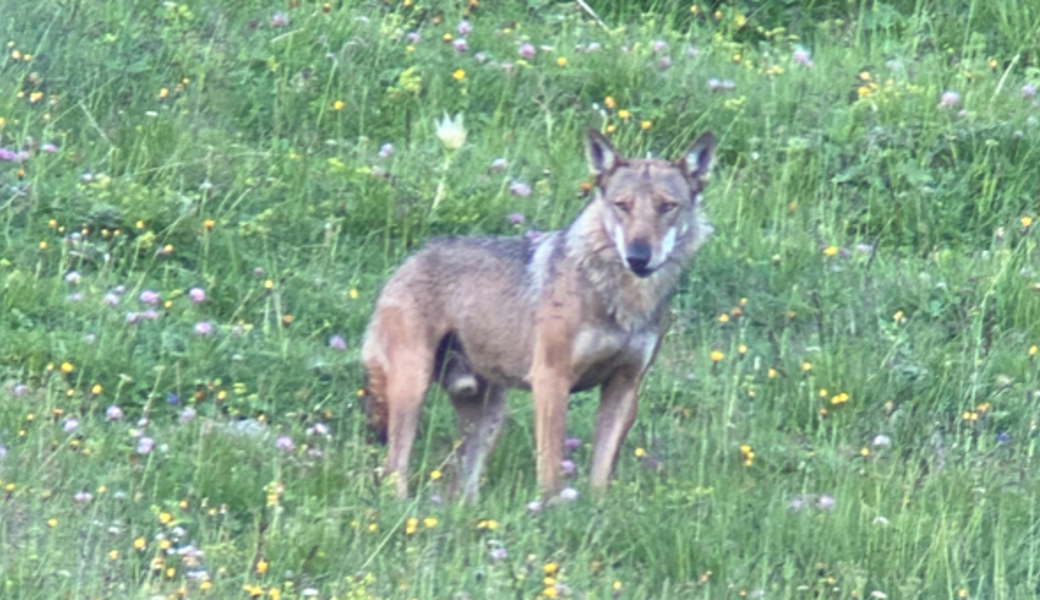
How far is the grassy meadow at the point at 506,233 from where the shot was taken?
6402 mm

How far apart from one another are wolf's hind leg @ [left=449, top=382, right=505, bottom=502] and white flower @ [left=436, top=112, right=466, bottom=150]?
1.93 metres

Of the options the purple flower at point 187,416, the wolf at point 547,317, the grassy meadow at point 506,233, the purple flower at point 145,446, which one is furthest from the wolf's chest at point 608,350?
the purple flower at point 145,446

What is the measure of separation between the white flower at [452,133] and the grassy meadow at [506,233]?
0.09ft

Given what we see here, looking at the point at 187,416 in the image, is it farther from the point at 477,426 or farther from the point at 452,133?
the point at 452,133

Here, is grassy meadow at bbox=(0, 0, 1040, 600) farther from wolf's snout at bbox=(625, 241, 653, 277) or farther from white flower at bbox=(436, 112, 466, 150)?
wolf's snout at bbox=(625, 241, 653, 277)

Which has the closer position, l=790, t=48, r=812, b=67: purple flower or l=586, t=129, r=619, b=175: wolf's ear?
l=586, t=129, r=619, b=175: wolf's ear

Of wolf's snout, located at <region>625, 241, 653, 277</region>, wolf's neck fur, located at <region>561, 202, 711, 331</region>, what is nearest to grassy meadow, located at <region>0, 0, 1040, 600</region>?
wolf's neck fur, located at <region>561, 202, 711, 331</region>

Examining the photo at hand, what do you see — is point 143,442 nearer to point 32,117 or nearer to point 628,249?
point 628,249

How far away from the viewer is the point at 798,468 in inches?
293

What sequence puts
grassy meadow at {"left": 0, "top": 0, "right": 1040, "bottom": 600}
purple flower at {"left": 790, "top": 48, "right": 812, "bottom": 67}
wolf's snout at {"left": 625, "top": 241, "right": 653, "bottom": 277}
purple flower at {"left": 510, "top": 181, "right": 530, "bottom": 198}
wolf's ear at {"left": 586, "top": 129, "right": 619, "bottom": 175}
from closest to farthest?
1. grassy meadow at {"left": 0, "top": 0, "right": 1040, "bottom": 600}
2. wolf's snout at {"left": 625, "top": 241, "right": 653, "bottom": 277}
3. wolf's ear at {"left": 586, "top": 129, "right": 619, "bottom": 175}
4. purple flower at {"left": 510, "top": 181, "right": 530, "bottom": 198}
5. purple flower at {"left": 790, "top": 48, "right": 812, "bottom": 67}

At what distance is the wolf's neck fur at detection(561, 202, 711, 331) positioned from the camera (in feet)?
24.4

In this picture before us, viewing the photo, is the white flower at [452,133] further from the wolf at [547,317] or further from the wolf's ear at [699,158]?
the wolf's ear at [699,158]

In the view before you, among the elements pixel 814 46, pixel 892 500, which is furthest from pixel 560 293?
pixel 814 46

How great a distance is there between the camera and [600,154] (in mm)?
7688
